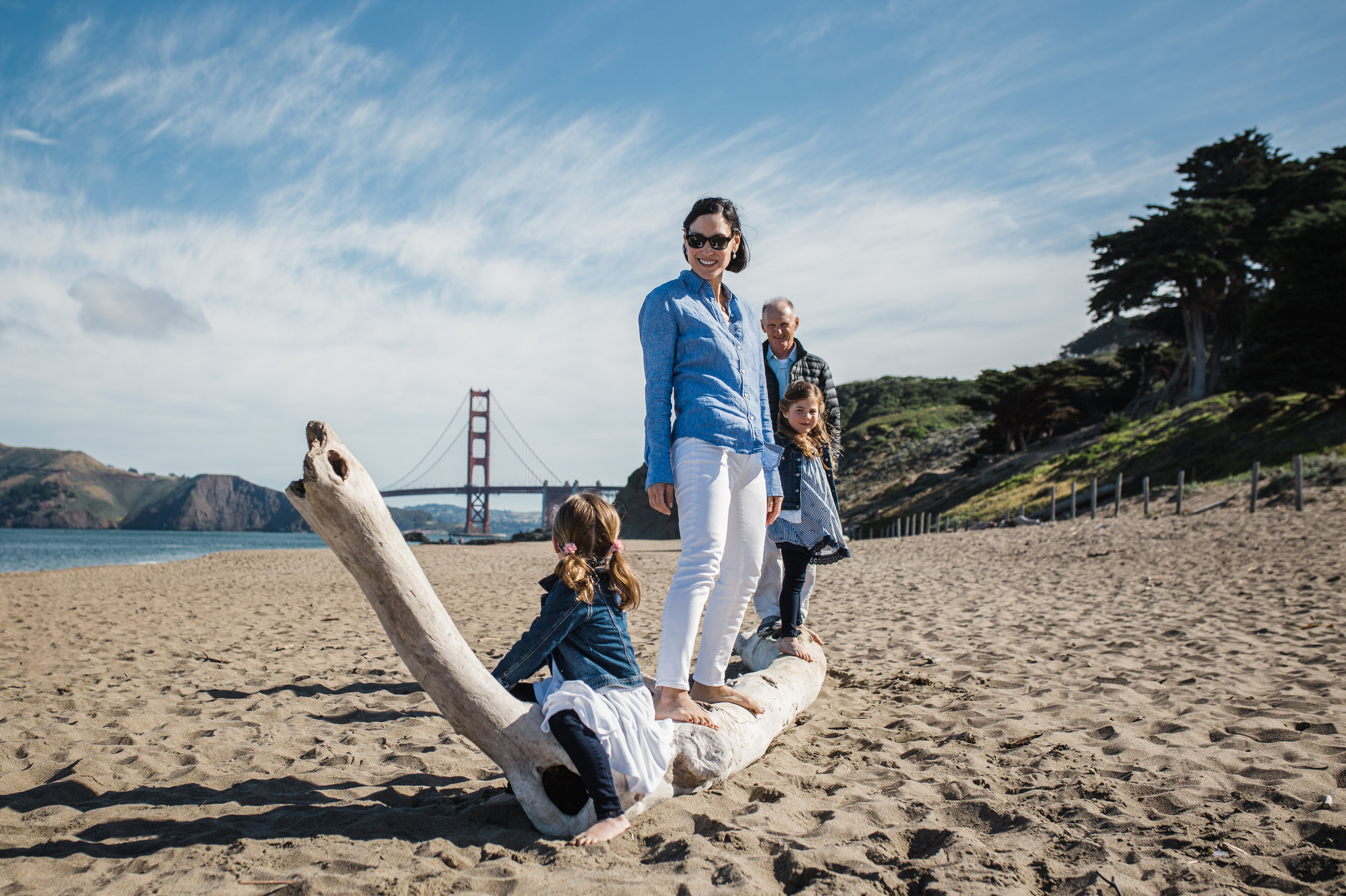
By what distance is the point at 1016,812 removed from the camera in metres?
2.01

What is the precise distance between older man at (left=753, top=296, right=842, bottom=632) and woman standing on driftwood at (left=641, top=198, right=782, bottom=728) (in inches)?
38.1

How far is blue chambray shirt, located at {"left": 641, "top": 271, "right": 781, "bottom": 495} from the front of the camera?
2.32m

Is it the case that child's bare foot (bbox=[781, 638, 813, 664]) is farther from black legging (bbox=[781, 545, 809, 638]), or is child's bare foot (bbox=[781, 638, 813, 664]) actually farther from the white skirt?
the white skirt

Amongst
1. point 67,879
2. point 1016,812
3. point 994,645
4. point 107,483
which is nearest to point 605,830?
point 1016,812

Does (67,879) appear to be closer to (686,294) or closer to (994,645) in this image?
(686,294)

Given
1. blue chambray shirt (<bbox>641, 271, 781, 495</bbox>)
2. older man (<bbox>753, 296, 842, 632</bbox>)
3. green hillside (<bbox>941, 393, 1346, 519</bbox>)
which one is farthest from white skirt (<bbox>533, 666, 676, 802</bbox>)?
green hillside (<bbox>941, 393, 1346, 519</bbox>)

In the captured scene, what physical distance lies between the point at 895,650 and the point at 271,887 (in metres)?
3.51

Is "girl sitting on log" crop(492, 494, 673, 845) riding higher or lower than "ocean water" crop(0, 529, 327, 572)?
higher

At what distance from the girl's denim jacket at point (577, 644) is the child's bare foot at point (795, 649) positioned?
1.29 meters

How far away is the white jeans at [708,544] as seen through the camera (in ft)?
7.45

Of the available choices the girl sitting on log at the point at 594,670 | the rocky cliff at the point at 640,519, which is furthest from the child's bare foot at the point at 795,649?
the rocky cliff at the point at 640,519

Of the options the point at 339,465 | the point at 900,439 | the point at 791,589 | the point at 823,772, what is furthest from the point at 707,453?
the point at 900,439

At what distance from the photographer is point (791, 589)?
3.52 meters

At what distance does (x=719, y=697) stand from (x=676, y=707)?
0.33 meters
